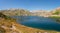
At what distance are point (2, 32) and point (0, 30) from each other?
46 cm

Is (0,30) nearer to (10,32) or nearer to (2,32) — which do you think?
(2,32)

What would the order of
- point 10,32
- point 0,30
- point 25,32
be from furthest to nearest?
1. point 25,32
2. point 10,32
3. point 0,30

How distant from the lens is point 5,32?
19828mm

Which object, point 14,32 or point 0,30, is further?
point 14,32

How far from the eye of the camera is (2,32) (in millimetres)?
19156

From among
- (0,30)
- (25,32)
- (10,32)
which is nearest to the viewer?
(0,30)

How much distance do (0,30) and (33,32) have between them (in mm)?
7687

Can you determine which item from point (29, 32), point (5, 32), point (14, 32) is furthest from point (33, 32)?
point (5, 32)

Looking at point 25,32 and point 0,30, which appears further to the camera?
point 25,32

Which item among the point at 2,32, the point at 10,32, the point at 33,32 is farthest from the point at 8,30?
the point at 33,32

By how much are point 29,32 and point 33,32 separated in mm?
956

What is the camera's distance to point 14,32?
2108 cm

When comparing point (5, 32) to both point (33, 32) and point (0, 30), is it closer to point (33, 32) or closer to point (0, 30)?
point (0, 30)

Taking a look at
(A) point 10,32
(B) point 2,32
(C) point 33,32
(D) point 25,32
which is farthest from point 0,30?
(C) point 33,32
